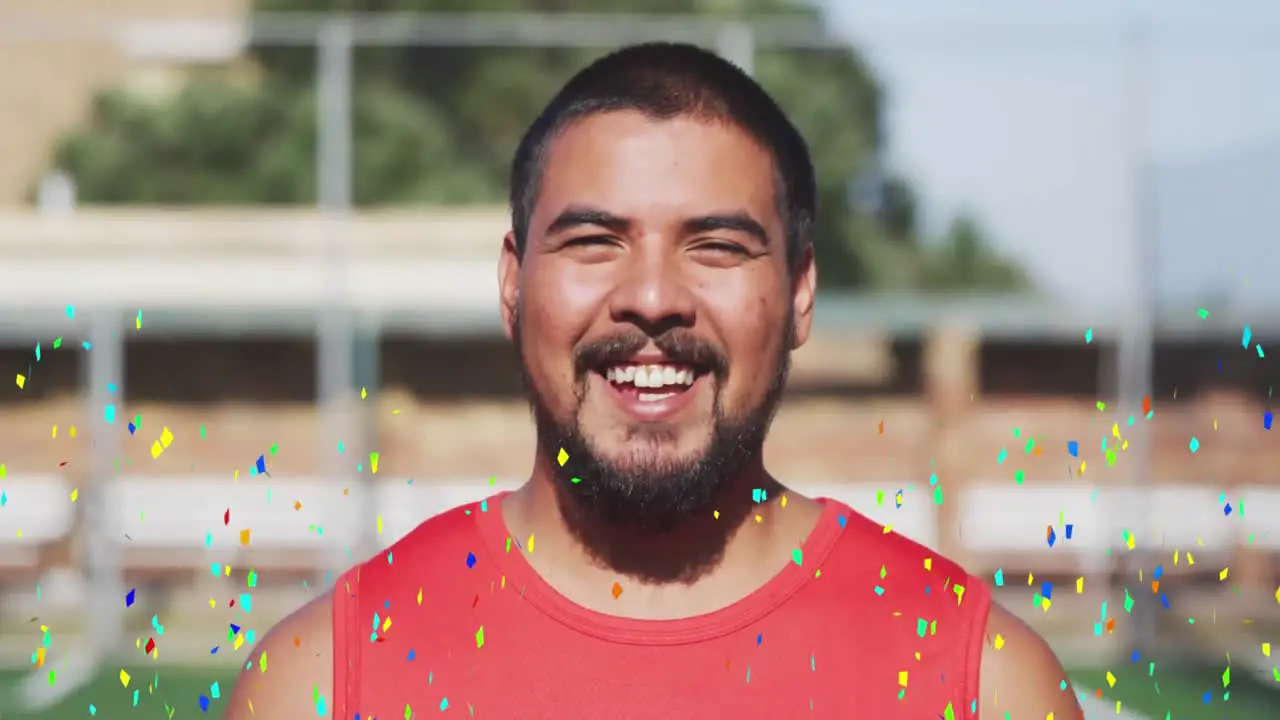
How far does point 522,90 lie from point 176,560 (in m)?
8.48

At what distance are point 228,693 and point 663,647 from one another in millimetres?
5702

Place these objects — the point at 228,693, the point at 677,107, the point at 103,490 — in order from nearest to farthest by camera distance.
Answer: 1. the point at 677,107
2. the point at 228,693
3. the point at 103,490

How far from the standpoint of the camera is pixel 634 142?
1.62 meters

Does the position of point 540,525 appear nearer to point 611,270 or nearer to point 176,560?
point 611,270

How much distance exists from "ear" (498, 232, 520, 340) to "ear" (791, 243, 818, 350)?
0.99ft

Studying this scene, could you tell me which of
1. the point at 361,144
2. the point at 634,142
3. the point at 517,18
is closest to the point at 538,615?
the point at 634,142

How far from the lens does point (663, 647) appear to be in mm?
1601

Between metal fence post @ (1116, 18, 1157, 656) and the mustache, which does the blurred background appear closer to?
metal fence post @ (1116, 18, 1157, 656)

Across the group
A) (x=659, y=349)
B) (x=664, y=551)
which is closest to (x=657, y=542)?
(x=664, y=551)

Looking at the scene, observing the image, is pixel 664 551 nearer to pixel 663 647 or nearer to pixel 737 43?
pixel 663 647

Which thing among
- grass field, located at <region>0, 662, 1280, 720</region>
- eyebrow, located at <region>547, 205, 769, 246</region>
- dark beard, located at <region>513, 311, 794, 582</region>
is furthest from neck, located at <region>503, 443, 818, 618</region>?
grass field, located at <region>0, 662, 1280, 720</region>

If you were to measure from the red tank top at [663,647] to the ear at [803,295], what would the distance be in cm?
22

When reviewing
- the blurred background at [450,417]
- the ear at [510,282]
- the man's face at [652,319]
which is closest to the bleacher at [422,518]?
the blurred background at [450,417]

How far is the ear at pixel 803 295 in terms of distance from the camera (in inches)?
67.4
